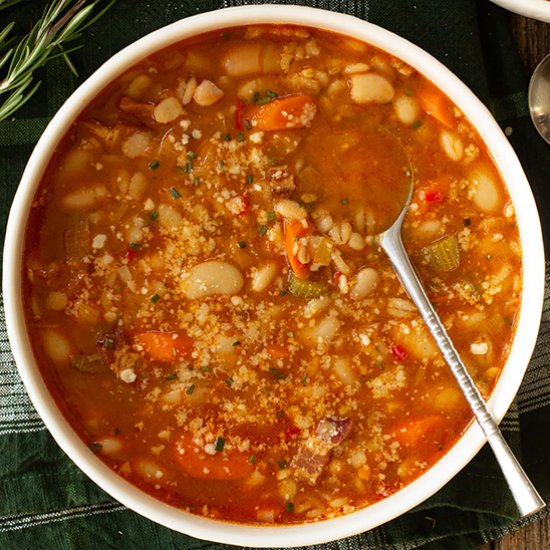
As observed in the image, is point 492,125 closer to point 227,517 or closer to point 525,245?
point 525,245

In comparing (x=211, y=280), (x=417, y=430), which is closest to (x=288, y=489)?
(x=417, y=430)

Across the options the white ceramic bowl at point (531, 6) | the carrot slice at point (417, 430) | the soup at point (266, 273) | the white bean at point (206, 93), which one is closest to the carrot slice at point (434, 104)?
the soup at point (266, 273)

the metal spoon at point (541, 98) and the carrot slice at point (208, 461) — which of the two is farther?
the metal spoon at point (541, 98)

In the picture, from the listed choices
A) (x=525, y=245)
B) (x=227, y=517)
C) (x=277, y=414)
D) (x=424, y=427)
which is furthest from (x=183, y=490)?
(x=525, y=245)

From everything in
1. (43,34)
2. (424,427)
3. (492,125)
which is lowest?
(424,427)

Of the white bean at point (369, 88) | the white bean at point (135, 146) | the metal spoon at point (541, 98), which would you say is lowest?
the metal spoon at point (541, 98)

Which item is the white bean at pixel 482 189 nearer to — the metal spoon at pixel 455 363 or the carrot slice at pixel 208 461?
the metal spoon at pixel 455 363

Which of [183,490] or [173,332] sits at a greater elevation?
[173,332]
